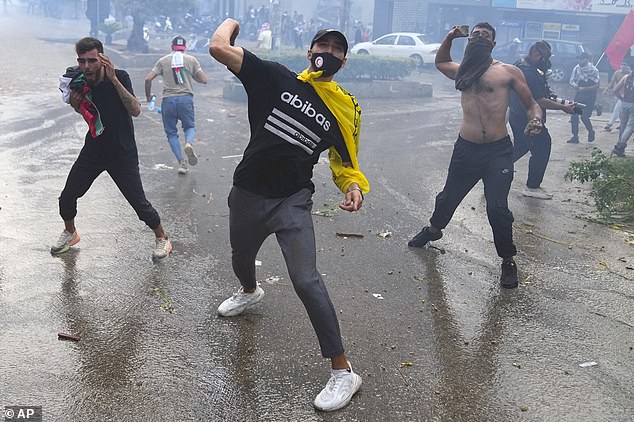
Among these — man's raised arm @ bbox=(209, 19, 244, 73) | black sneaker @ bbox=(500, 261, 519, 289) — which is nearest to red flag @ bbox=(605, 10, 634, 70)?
black sneaker @ bbox=(500, 261, 519, 289)

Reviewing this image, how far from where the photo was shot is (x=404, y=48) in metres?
29.5

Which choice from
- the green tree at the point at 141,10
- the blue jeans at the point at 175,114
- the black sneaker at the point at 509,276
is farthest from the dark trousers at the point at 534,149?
→ the green tree at the point at 141,10

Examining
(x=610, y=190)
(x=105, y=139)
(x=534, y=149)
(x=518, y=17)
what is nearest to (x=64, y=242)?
(x=105, y=139)

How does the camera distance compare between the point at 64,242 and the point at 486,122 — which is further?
the point at 486,122

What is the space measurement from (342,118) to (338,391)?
1.50 meters

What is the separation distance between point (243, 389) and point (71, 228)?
269 centimetres

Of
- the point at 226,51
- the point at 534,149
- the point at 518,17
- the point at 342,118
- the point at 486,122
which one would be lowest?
the point at 534,149

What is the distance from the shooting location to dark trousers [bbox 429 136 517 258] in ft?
18.5

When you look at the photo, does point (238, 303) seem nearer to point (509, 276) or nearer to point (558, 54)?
point (509, 276)

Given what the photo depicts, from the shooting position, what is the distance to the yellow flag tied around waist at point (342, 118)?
3.86 meters

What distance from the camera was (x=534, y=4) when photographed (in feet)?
106

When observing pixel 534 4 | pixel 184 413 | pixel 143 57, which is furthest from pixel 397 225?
pixel 534 4

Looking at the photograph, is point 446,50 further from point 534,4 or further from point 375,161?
point 534,4

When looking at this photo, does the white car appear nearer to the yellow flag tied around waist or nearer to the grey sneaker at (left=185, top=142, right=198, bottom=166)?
the grey sneaker at (left=185, top=142, right=198, bottom=166)
